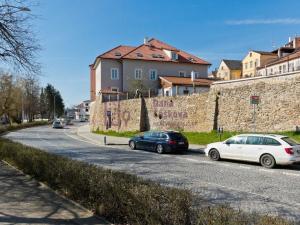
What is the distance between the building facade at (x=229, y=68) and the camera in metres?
104

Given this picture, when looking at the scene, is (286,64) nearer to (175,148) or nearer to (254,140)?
(175,148)

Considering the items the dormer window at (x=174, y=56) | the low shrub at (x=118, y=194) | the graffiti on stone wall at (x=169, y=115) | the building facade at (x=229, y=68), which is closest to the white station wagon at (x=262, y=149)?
the low shrub at (x=118, y=194)

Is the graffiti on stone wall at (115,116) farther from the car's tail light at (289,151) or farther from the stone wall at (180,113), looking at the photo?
the car's tail light at (289,151)

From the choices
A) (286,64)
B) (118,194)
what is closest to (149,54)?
(286,64)

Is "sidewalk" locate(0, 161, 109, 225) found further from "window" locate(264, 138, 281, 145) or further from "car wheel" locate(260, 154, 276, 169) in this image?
"window" locate(264, 138, 281, 145)

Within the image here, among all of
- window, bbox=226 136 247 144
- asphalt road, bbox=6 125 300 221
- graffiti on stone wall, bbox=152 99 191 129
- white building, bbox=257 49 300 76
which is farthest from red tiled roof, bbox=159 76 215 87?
asphalt road, bbox=6 125 300 221

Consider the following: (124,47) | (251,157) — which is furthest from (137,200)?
(124,47)

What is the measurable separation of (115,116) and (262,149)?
1400 inches

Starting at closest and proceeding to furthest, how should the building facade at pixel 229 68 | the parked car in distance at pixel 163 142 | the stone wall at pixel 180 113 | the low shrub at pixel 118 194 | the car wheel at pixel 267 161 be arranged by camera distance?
the low shrub at pixel 118 194, the car wheel at pixel 267 161, the parked car in distance at pixel 163 142, the stone wall at pixel 180 113, the building facade at pixel 229 68

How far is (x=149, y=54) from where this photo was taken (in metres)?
70.6

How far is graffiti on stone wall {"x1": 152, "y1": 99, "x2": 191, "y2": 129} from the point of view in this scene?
37.9m

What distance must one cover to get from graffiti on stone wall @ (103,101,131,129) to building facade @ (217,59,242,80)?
53922 mm

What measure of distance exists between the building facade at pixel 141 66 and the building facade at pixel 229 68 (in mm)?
32647

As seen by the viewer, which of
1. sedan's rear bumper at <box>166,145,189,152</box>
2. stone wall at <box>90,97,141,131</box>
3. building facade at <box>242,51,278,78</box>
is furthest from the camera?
building facade at <box>242,51,278,78</box>
